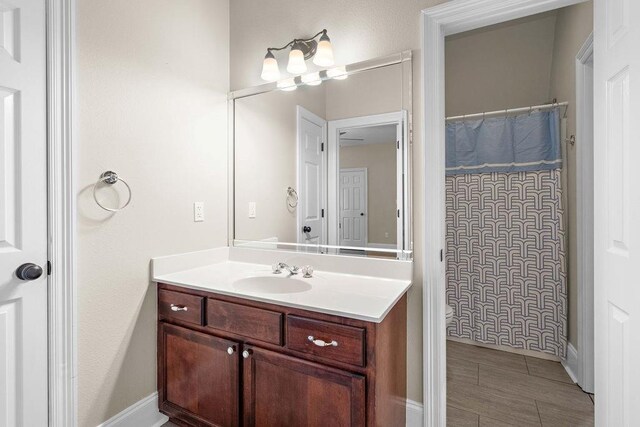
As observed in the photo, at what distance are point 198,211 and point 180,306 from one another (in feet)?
1.97

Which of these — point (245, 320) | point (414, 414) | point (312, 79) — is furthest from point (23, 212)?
point (414, 414)

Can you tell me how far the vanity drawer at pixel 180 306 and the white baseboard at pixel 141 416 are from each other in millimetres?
450

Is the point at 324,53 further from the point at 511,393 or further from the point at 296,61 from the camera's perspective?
the point at 511,393

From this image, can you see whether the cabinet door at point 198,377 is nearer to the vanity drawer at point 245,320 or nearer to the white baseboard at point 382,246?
the vanity drawer at point 245,320

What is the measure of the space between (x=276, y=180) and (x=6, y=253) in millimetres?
1309

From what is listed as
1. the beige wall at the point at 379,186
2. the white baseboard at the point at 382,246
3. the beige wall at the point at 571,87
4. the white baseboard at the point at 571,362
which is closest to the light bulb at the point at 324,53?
the beige wall at the point at 379,186

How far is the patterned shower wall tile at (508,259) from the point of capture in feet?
8.32

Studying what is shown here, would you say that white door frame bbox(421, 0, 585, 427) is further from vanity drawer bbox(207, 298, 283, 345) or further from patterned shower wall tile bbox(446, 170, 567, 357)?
patterned shower wall tile bbox(446, 170, 567, 357)

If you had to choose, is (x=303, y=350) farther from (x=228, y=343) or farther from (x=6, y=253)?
(x=6, y=253)

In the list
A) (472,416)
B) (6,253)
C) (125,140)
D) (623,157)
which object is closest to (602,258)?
(623,157)

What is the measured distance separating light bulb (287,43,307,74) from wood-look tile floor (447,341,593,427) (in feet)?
7.22

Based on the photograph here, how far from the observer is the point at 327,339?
1.24 metres

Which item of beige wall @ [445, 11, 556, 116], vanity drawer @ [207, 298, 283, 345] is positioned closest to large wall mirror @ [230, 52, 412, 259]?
vanity drawer @ [207, 298, 283, 345]

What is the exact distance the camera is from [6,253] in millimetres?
1244
